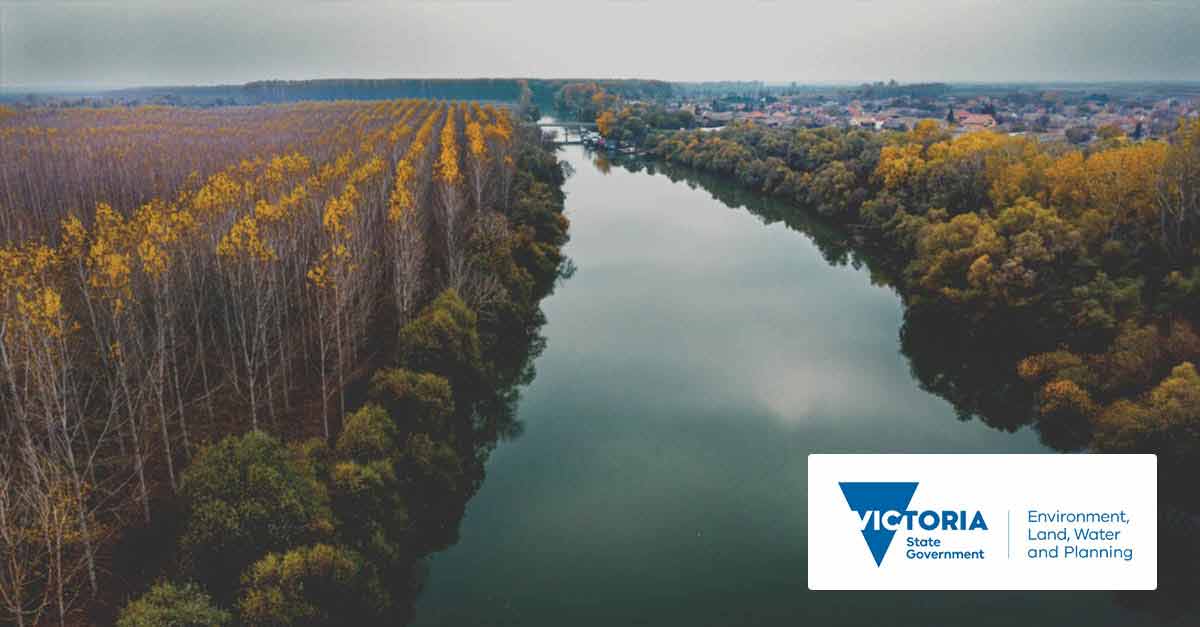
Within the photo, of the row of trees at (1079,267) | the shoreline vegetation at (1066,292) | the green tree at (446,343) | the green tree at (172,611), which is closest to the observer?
the green tree at (172,611)

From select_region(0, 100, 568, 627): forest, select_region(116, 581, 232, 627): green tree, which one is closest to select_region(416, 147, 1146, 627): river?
select_region(0, 100, 568, 627): forest

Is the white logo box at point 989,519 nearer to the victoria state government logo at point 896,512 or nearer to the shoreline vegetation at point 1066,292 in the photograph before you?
the victoria state government logo at point 896,512

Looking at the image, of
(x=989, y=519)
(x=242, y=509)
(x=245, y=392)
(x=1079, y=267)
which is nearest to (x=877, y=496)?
(x=989, y=519)

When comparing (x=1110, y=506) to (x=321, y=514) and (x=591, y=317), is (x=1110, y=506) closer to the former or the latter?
(x=321, y=514)

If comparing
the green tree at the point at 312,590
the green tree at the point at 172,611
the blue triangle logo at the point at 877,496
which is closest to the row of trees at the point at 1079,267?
the blue triangle logo at the point at 877,496

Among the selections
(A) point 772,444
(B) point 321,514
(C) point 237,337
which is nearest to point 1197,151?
(A) point 772,444
